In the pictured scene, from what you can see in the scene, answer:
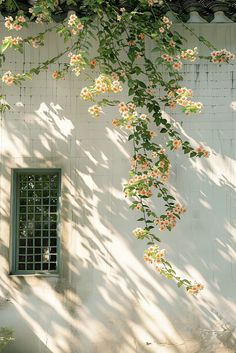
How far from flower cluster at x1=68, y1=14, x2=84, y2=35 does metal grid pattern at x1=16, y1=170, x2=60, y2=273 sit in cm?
179

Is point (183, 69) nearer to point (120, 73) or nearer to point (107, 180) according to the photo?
point (120, 73)

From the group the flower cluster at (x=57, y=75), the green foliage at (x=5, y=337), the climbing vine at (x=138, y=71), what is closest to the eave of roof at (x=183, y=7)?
the climbing vine at (x=138, y=71)

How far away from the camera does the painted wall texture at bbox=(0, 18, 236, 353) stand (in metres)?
6.38

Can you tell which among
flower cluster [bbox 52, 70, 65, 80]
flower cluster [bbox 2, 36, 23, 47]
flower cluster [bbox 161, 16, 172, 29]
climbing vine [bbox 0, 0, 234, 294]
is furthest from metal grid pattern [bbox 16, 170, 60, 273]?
flower cluster [bbox 161, 16, 172, 29]

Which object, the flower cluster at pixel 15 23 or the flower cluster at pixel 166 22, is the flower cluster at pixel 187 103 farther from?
the flower cluster at pixel 15 23

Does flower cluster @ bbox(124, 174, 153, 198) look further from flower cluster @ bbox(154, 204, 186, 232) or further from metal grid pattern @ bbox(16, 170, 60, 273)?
metal grid pattern @ bbox(16, 170, 60, 273)

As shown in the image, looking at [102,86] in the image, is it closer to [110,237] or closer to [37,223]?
[110,237]

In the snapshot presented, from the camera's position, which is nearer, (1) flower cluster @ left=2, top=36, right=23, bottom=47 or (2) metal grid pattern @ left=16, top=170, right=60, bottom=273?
(1) flower cluster @ left=2, top=36, right=23, bottom=47

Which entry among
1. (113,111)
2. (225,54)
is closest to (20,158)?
(113,111)

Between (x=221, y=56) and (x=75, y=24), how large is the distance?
166 centimetres

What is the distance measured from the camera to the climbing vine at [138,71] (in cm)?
553

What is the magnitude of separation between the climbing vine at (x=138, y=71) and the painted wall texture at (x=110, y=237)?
0.67 feet

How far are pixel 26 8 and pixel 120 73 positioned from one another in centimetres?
131

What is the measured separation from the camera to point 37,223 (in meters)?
6.62
